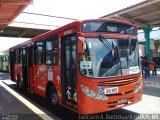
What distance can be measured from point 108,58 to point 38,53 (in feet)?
13.6

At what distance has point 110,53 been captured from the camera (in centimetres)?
700

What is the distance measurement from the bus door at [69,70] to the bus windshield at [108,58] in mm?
588

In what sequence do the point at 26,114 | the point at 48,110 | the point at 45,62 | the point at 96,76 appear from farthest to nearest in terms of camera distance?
the point at 45,62 → the point at 48,110 → the point at 26,114 → the point at 96,76

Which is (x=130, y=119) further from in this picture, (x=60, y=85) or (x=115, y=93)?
(x=60, y=85)

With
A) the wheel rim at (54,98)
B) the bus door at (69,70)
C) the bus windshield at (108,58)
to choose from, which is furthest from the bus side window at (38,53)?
the bus windshield at (108,58)

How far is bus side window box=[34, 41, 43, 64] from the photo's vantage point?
32.8 feet

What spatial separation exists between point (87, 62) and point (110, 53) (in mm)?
726

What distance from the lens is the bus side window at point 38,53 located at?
10001mm

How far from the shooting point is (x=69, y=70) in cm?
756

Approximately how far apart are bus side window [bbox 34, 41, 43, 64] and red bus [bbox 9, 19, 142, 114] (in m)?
1.33

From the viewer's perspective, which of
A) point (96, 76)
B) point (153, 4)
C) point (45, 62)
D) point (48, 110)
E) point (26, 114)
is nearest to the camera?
point (96, 76)

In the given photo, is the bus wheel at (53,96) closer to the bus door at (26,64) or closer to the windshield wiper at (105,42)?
the windshield wiper at (105,42)

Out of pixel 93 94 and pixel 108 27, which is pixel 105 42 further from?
pixel 93 94

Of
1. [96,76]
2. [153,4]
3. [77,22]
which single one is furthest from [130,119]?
[153,4]
